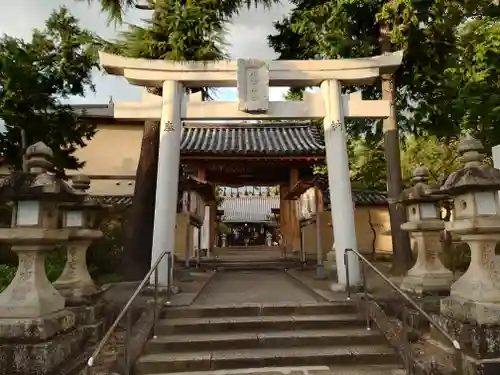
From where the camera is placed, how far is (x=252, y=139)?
1584 centimetres

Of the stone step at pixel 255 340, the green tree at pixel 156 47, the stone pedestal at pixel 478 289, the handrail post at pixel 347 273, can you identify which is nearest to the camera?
the stone pedestal at pixel 478 289

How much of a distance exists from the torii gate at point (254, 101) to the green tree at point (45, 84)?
115 inches

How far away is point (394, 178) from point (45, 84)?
28.7 ft

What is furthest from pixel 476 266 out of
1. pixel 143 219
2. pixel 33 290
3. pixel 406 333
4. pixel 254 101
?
pixel 143 219

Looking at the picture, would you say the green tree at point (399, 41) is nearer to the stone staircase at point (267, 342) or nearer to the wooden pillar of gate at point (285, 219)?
the stone staircase at point (267, 342)

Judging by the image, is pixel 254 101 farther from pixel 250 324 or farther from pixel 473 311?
pixel 473 311

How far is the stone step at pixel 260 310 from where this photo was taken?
18.2 ft

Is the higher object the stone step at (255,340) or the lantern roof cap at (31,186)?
the lantern roof cap at (31,186)

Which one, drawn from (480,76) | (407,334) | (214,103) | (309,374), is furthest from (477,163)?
(214,103)

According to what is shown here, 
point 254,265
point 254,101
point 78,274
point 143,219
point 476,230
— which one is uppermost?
point 254,101

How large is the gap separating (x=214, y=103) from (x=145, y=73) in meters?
1.42

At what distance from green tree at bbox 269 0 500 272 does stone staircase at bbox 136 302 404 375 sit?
13.1ft

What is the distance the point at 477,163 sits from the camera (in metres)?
4.42

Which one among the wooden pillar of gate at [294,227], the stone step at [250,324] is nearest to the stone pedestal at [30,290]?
the stone step at [250,324]
